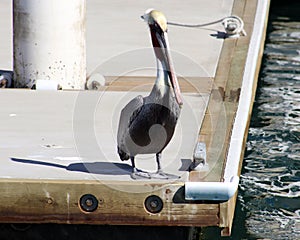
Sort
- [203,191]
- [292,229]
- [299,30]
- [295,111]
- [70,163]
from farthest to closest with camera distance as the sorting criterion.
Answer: [299,30]
[295,111]
[292,229]
[70,163]
[203,191]

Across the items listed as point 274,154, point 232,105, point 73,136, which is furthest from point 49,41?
point 274,154

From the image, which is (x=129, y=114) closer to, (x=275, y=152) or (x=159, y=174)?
(x=159, y=174)

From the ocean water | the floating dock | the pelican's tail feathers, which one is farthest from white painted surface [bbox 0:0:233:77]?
the pelican's tail feathers

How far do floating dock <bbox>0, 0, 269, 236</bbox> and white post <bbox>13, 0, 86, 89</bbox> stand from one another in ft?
0.63

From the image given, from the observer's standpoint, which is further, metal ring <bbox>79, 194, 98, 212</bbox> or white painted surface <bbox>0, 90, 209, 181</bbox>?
white painted surface <bbox>0, 90, 209, 181</bbox>

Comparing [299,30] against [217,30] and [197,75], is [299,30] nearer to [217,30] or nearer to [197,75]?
[217,30]

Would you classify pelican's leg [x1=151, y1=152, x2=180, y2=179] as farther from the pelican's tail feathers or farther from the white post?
the white post

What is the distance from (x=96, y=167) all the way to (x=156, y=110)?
0.58 m

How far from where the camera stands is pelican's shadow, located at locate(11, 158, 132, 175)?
483cm

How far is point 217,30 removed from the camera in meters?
7.89

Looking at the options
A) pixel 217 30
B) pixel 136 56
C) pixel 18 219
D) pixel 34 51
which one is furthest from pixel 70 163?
pixel 217 30

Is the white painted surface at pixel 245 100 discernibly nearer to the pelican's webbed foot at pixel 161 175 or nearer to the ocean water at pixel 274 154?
the pelican's webbed foot at pixel 161 175

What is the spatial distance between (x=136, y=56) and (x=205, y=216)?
284cm

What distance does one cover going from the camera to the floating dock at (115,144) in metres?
4.65
